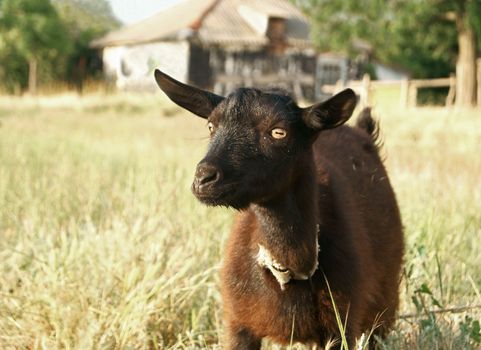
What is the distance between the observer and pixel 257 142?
8.76 ft

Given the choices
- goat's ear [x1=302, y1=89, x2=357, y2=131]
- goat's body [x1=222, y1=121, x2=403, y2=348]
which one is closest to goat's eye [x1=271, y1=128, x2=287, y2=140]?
goat's ear [x1=302, y1=89, x2=357, y2=131]

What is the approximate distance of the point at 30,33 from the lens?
3222 cm

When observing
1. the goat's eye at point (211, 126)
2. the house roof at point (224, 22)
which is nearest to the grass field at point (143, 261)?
the goat's eye at point (211, 126)

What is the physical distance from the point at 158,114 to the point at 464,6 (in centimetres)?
1242

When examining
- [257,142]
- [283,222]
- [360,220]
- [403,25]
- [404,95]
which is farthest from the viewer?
[403,25]

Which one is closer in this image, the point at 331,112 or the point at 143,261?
the point at 331,112

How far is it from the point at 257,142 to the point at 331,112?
30cm

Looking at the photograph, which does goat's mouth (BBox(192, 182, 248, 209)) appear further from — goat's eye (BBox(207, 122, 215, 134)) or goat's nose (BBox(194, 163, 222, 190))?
goat's eye (BBox(207, 122, 215, 134))

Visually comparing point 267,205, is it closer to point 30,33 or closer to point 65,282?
point 65,282

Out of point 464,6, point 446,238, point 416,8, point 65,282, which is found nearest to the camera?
point 65,282

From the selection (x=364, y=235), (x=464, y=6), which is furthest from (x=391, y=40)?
(x=364, y=235)

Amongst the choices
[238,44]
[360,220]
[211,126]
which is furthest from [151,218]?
[238,44]

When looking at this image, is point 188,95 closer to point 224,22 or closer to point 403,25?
point 403,25

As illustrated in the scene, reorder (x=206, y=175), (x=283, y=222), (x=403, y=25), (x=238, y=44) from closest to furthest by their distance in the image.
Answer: (x=206, y=175) < (x=283, y=222) < (x=403, y=25) < (x=238, y=44)
